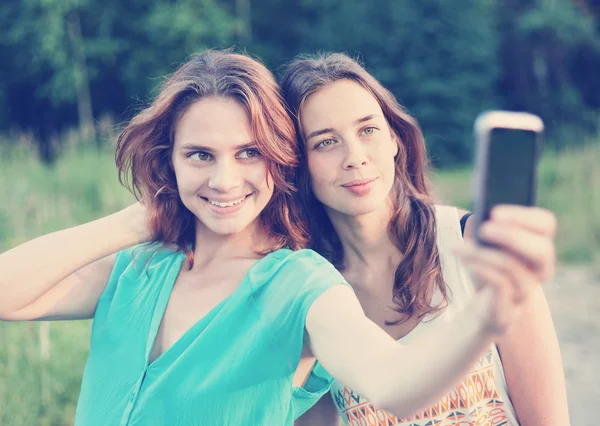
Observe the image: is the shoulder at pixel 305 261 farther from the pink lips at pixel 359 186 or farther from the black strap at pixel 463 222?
the black strap at pixel 463 222

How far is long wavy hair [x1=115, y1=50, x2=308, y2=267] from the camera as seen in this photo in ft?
6.48

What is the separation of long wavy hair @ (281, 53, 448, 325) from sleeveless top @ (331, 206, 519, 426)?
41 mm

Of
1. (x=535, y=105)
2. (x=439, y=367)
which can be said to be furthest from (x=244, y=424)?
(x=535, y=105)

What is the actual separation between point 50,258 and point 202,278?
0.43 meters

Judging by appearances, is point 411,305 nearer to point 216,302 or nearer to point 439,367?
point 216,302

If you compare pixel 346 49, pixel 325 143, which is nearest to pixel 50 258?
pixel 325 143

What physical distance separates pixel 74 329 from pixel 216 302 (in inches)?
113

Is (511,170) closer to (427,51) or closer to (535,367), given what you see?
(535,367)

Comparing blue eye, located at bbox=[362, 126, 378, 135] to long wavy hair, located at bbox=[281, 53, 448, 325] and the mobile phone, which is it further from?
the mobile phone

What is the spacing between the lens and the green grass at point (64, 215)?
3.69m

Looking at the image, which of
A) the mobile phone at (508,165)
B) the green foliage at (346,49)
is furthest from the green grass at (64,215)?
the green foliage at (346,49)

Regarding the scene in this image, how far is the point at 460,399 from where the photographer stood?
2.25 metres

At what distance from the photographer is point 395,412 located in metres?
1.40

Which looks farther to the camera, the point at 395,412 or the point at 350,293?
the point at 350,293
